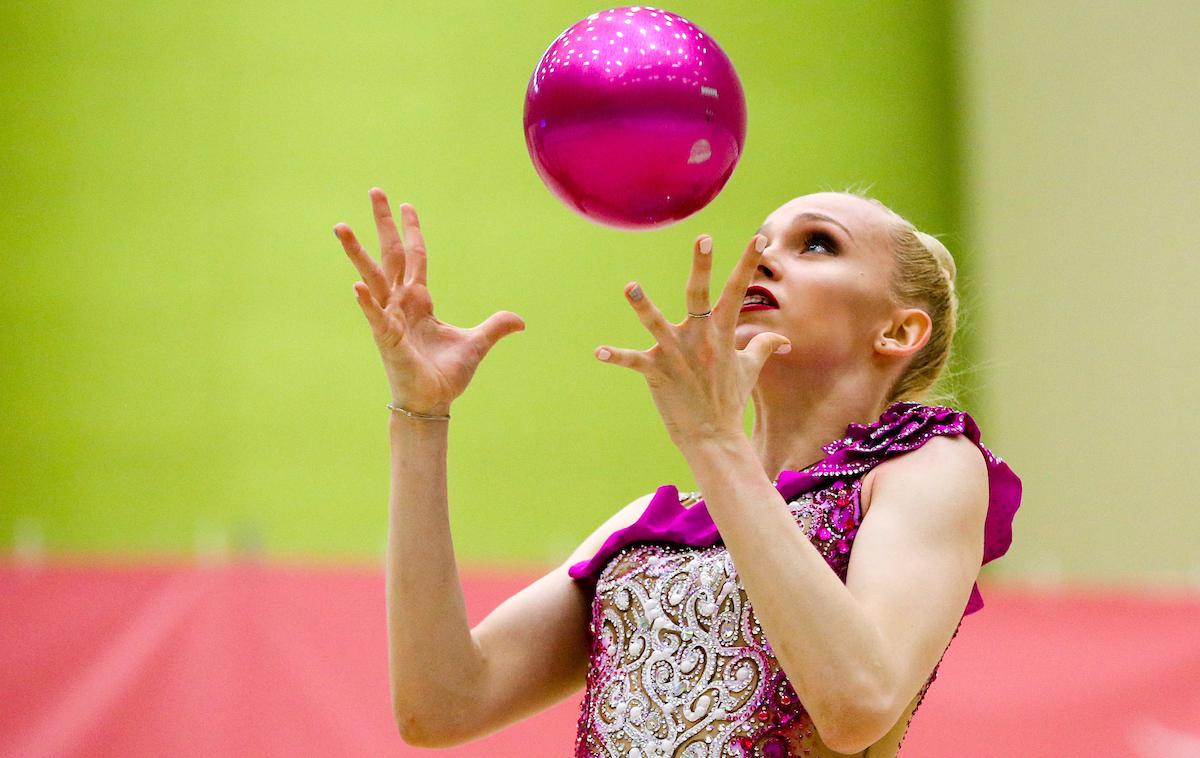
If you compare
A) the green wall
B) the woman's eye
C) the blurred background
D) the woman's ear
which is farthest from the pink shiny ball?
the green wall

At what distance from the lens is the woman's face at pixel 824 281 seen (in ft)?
5.13

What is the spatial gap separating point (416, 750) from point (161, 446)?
2.21m

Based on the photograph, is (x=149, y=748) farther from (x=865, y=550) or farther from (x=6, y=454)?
(x=6, y=454)

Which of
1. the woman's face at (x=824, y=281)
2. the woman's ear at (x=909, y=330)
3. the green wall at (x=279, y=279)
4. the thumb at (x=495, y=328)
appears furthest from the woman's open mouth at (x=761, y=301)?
the green wall at (x=279, y=279)

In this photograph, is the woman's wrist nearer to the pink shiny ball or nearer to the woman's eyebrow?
the pink shiny ball

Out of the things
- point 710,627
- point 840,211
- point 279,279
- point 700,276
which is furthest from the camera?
point 279,279

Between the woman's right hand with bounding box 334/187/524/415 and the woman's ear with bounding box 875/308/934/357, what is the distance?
0.45 metres

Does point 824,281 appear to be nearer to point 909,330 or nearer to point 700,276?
point 909,330

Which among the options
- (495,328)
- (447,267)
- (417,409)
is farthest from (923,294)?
(447,267)

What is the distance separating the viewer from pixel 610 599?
1.52m

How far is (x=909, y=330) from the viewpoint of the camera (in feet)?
5.41

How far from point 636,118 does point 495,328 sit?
1.05ft

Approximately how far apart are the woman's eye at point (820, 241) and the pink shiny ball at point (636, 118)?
0.76 ft

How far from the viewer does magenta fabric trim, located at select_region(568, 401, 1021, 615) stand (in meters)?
1.46
